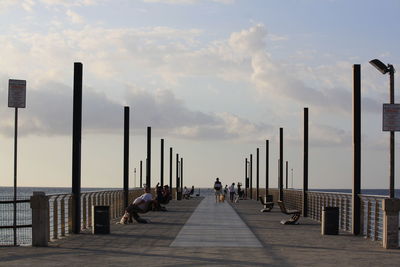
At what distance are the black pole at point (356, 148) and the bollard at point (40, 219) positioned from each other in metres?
8.47

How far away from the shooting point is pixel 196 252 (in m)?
15.6

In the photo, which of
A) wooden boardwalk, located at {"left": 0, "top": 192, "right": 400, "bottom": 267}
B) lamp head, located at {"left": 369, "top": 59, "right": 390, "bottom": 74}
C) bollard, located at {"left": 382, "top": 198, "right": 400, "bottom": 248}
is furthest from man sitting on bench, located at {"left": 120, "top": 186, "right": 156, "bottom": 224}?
bollard, located at {"left": 382, "top": 198, "right": 400, "bottom": 248}

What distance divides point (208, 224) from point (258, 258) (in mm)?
11589

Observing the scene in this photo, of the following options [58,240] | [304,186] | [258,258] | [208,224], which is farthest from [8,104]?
[304,186]

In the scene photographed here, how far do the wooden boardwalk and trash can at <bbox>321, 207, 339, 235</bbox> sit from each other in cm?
34

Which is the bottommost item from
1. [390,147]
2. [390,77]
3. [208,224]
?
[208,224]

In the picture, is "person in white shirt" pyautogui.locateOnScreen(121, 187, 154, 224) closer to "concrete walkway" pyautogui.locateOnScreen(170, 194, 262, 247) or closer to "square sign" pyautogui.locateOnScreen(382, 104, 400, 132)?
"concrete walkway" pyautogui.locateOnScreen(170, 194, 262, 247)

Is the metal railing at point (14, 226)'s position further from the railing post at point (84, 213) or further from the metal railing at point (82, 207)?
the railing post at point (84, 213)

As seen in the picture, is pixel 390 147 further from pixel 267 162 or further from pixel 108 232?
pixel 267 162

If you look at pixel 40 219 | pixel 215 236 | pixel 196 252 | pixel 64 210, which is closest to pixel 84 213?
pixel 64 210

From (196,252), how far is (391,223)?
468 centimetres

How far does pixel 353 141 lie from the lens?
70.4ft

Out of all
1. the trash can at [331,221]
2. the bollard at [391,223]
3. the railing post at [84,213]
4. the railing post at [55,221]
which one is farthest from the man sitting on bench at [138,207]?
the bollard at [391,223]

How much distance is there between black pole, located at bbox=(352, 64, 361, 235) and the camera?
21125 millimetres
